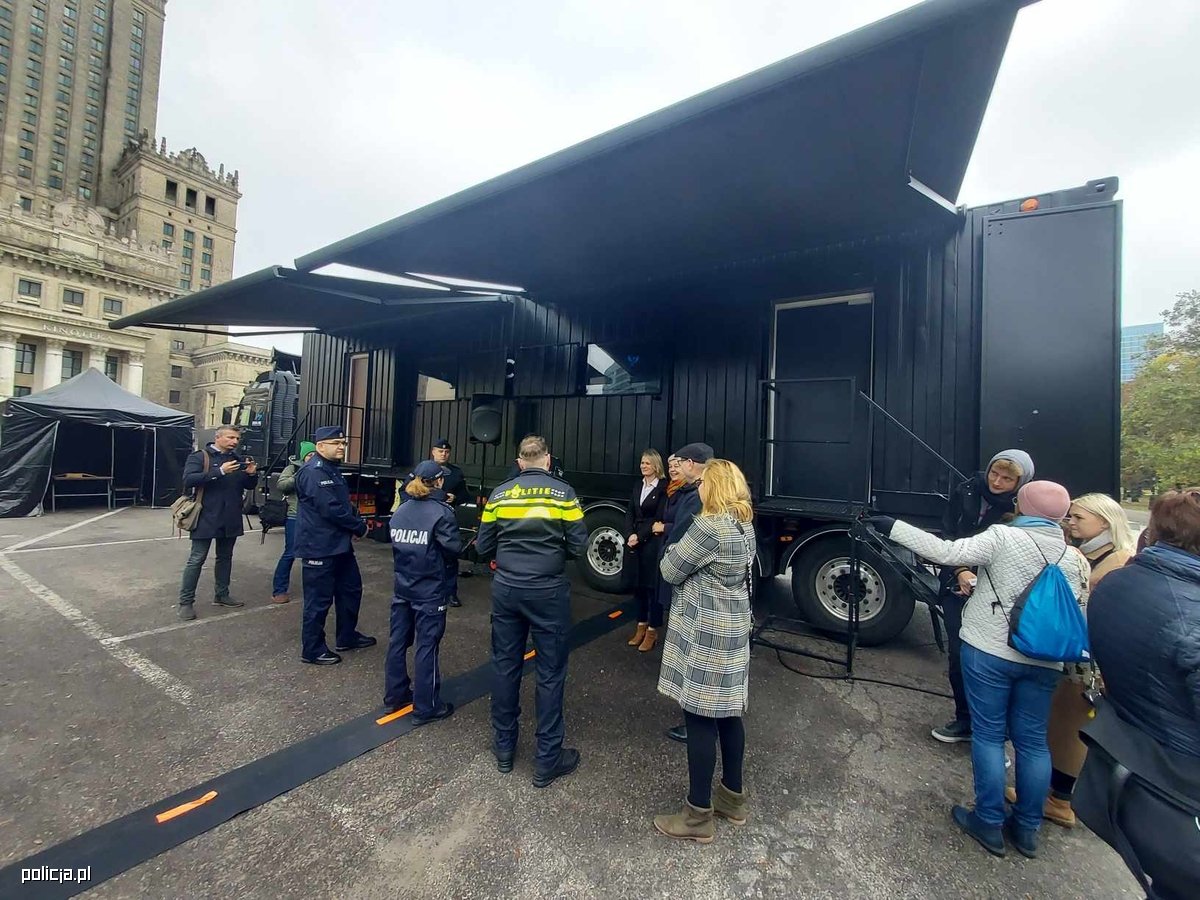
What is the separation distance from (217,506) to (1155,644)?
6.36 meters

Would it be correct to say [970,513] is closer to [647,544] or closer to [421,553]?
[647,544]

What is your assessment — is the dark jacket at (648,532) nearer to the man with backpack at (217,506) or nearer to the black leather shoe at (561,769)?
the black leather shoe at (561,769)

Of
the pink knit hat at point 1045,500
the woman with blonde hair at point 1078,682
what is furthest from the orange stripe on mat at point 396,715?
the pink knit hat at point 1045,500

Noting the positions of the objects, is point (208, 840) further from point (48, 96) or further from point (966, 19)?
point (48, 96)

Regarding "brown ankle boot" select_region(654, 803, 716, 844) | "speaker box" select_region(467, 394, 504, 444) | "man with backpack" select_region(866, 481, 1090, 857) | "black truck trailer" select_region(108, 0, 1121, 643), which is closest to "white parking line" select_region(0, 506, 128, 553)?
"black truck trailer" select_region(108, 0, 1121, 643)

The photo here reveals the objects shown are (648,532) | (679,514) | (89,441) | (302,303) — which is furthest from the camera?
(89,441)

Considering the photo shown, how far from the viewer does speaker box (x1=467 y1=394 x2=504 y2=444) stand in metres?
6.61

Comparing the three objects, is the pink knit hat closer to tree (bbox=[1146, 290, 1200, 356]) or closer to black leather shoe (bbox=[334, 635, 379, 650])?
black leather shoe (bbox=[334, 635, 379, 650])

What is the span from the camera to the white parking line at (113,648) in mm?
3434

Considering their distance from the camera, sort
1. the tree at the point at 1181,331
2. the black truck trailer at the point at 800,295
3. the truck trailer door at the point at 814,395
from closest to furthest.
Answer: the black truck trailer at the point at 800,295
the truck trailer door at the point at 814,395
the tree at the point at 1181,331

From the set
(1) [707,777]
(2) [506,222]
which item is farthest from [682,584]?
(2) [506,222]

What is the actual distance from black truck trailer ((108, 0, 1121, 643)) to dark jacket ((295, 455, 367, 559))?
2005 mm

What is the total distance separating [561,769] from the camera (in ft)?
8.62

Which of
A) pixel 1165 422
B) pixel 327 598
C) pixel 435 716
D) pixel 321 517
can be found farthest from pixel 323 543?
pixel 1165 422
